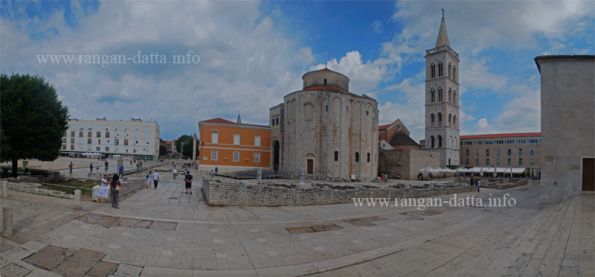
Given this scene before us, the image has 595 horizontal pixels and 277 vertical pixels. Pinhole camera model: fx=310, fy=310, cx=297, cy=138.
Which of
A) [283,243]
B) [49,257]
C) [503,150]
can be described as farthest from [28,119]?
[503,150]

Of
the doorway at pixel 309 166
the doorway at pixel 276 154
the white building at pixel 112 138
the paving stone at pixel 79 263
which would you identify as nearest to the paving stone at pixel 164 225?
the paving stone at pixel 79 263

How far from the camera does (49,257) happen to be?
24.6 ft

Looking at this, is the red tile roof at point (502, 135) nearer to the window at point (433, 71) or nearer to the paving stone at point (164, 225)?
the window at point (433, 71)

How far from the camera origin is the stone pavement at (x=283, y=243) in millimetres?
7199

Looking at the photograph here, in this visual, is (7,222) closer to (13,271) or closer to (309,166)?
(13,271)

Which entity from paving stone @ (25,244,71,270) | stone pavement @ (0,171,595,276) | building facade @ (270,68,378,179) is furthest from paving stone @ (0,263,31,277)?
building facade @ (270,68,378,179)

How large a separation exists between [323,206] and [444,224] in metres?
6.82

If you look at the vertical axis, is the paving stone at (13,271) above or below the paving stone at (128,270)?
above

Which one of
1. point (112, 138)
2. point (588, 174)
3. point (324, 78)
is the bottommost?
point (588, 174)

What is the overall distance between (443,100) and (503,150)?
1274 inches

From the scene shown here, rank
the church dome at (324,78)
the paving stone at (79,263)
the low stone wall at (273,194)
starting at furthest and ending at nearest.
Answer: the church dome at (324,78)
the low stone wall at (273,194)
the paving stone at (79,263)

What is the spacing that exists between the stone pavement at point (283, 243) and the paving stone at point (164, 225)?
66 millimetres

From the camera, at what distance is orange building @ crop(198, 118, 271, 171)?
4278 centimetres

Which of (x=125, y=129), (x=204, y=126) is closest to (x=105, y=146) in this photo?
(x=125, y=129)
